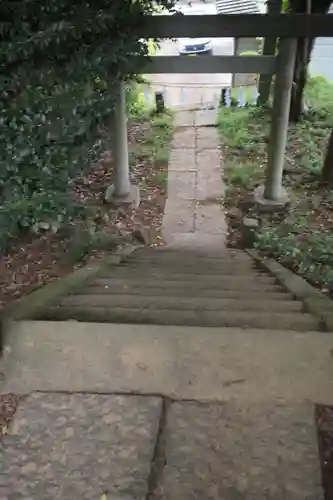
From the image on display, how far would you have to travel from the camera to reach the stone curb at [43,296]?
299 cm

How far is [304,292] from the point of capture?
384 centimetres

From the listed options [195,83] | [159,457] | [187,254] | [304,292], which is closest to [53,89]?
[187,254]

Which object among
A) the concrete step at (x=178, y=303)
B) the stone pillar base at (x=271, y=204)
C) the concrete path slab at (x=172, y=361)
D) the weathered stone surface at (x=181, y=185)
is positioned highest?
the concrete path slab at (x=172, y=361)

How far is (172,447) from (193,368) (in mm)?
509

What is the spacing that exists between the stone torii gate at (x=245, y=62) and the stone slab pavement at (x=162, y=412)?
3.39m

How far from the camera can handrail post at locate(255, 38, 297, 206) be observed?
5594 millimetres

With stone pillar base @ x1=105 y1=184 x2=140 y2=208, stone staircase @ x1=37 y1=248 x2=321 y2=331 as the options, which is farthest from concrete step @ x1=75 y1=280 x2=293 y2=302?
stone pillar base @ x1=105 y1=184 x2=140 y2=208

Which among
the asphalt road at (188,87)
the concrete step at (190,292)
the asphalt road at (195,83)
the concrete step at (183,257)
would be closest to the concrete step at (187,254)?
the concrete step at (183,257)

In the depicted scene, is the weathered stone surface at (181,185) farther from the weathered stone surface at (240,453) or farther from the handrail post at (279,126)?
the weathered stone surface at (240,453)

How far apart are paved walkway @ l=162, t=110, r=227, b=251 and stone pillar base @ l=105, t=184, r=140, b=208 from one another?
1.36ft

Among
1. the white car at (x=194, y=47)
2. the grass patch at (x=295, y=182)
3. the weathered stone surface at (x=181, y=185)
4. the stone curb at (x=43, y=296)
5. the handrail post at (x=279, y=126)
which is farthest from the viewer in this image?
the white car at (x=194, y=47)

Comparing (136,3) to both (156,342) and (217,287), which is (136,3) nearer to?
(217,287)

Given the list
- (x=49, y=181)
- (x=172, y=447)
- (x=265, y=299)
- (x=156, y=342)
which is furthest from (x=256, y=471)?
(x=49, y=181)

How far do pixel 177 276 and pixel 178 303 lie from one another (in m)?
1.06
